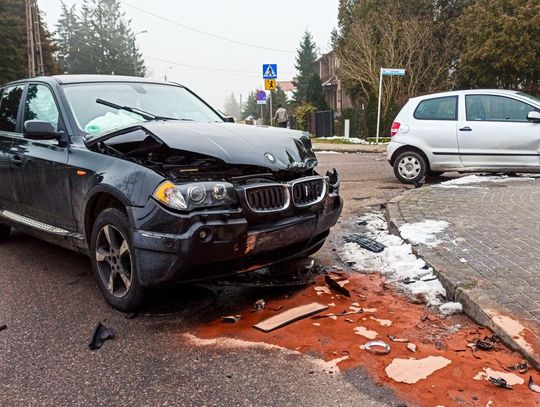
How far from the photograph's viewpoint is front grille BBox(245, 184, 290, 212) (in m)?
3.45

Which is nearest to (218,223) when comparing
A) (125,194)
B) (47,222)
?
(125,194)

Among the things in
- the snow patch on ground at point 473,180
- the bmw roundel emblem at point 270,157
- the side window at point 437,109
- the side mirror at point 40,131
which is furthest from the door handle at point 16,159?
the side window at point 437,109

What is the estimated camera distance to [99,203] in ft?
12.6

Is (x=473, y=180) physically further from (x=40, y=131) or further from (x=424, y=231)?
(x=40, y=131)

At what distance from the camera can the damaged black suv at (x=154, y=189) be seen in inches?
128

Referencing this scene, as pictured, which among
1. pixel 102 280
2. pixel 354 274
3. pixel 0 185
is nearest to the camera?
pixel 102 280

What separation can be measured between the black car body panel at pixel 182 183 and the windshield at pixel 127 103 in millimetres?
117

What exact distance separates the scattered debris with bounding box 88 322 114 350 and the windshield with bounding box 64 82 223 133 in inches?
67.1

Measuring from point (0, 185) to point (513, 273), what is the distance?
16.6 ft

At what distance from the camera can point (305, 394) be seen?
8.44 ft

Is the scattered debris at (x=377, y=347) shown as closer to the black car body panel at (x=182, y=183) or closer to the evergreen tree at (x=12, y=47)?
the black car body panel at (x=182, y=183)

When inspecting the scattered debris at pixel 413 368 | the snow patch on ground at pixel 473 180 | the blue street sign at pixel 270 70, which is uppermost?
the blue street sign at pixel 270 70

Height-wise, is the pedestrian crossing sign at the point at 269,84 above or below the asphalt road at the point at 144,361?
above

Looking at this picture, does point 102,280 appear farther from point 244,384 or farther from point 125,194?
point 244,384
